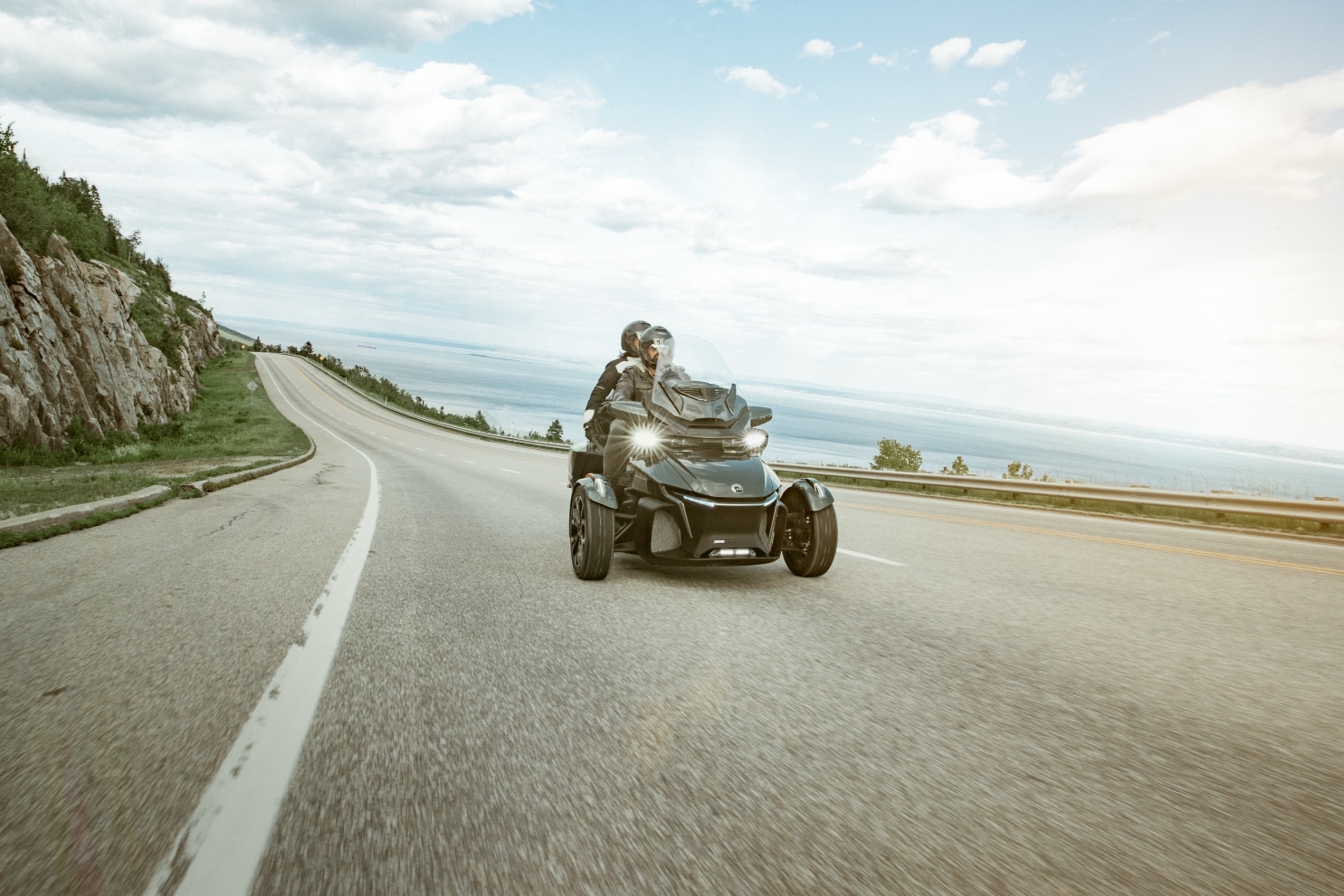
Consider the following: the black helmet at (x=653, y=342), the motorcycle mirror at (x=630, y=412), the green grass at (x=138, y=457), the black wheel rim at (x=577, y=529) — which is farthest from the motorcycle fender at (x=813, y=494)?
the green grass at (x=138, y=457)

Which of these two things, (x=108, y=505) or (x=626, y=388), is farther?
(x=108, y=505)

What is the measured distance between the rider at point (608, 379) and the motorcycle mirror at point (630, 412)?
2.42ft

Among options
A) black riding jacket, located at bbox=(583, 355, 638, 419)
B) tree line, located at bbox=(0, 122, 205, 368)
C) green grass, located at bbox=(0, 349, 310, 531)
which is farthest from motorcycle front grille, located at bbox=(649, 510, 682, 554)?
tree line, located at bbox=(0, 122, 205, 368)

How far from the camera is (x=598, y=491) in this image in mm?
6492

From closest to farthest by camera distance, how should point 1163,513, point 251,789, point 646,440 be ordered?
point 251,789
point 646,440
point 1163,513

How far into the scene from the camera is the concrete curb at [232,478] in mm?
12468

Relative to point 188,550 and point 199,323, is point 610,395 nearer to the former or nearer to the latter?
point 188,550

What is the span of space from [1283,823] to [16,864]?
142 inches

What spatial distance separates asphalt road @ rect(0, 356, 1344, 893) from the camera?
215 centimetres

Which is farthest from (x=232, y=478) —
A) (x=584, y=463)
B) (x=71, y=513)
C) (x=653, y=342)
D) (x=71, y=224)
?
(x=71, y=224)

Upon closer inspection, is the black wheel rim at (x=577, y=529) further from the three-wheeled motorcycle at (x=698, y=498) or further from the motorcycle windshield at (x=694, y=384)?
the motorcycle windshield at (x=694, y=384)

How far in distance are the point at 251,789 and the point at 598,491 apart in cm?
411

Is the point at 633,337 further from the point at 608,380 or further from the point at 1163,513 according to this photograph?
the point at 1163,513

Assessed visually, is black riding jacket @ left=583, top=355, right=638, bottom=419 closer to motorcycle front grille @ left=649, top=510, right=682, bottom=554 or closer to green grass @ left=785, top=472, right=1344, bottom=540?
motorcycle front grille @ left=649, top=510, right=682, bottom=554
